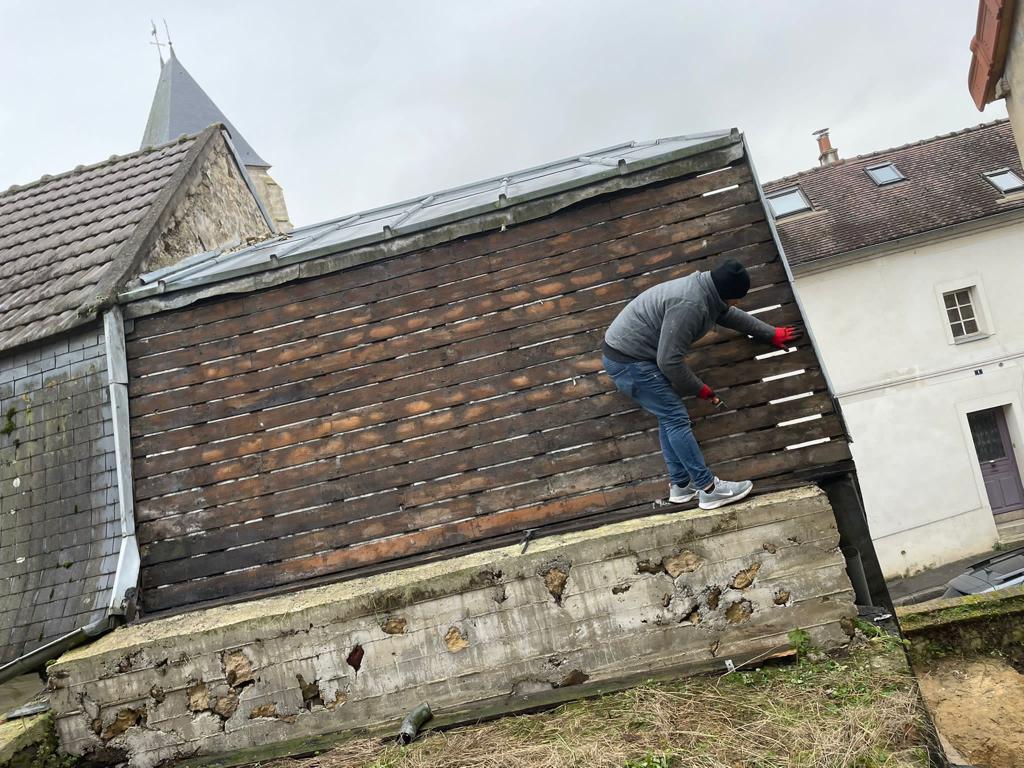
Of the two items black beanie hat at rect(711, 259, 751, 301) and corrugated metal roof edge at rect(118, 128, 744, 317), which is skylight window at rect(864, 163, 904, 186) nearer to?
corrugated metal roof edge at rect(118, 128, 744, 317)

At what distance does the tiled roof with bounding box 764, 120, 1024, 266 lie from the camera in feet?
53.2

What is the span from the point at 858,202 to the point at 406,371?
16511mm

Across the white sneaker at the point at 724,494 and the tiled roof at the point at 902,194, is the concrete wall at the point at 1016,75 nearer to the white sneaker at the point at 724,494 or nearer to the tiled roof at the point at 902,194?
the white sneaker at the point at 724,494

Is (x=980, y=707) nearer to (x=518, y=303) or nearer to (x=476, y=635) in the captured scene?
(x=476, y=635)

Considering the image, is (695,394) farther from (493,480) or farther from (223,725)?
(223,725)

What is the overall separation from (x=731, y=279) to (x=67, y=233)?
6.98m

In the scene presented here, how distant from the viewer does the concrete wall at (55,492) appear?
4.86 meters

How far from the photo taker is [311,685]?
14.0 feet

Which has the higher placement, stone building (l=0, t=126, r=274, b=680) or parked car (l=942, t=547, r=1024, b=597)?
stone building (l=0, t=126, r=274, b=680)

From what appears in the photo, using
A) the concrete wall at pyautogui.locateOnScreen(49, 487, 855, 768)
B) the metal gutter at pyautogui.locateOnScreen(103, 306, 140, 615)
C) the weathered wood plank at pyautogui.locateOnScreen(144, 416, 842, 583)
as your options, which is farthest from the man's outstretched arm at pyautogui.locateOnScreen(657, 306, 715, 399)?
the metal gutter at pyautogui.locateOnScreen(103, 306, 140, 615)

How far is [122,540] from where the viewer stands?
4922 mm

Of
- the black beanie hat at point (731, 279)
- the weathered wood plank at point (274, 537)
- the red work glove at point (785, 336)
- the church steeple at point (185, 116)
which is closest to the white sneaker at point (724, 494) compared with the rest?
the weathered wood plank at point (274, 537)

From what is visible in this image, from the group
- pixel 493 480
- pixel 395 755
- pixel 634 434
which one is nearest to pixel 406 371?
pixel 493 480

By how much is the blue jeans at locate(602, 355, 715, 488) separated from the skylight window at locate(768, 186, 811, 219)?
15223 mm
